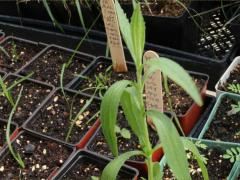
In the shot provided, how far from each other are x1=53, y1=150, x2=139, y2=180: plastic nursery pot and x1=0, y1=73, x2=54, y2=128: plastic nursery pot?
0.25 m

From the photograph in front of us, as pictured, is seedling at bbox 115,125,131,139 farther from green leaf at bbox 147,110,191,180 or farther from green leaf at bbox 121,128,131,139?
green leaf at bbox 147,110,191,180

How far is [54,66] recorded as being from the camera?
1.55 metres

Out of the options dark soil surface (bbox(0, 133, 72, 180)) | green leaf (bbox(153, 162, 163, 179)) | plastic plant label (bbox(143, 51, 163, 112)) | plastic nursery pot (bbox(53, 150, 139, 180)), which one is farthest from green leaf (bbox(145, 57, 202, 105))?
dark soil surface (bbox(0, 133, 72, 180))

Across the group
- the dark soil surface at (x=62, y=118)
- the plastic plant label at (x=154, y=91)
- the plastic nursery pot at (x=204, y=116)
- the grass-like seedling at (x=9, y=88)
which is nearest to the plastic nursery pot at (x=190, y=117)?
the plastic nursery pot at (x=204, y=116)

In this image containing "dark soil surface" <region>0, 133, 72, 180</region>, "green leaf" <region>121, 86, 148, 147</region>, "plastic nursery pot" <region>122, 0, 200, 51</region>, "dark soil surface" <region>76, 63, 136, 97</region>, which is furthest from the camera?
"plastic nursery pot" <region>122, 0, 200, 51</region>

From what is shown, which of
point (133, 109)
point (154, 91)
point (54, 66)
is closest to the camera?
point (133, 109)

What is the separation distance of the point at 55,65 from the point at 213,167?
69cm

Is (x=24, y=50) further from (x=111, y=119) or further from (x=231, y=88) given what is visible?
(x=111, y=119)

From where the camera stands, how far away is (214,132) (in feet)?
4.08

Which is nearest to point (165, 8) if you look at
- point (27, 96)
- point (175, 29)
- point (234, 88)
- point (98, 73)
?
point (175, 29)

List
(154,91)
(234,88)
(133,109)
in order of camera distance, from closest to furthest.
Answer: (133,109) → (154,91) → (234,88)

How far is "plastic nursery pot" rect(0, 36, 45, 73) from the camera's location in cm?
159

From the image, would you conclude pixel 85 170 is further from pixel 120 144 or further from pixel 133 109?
pixel 133 109

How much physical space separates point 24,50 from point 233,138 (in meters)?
0.86
